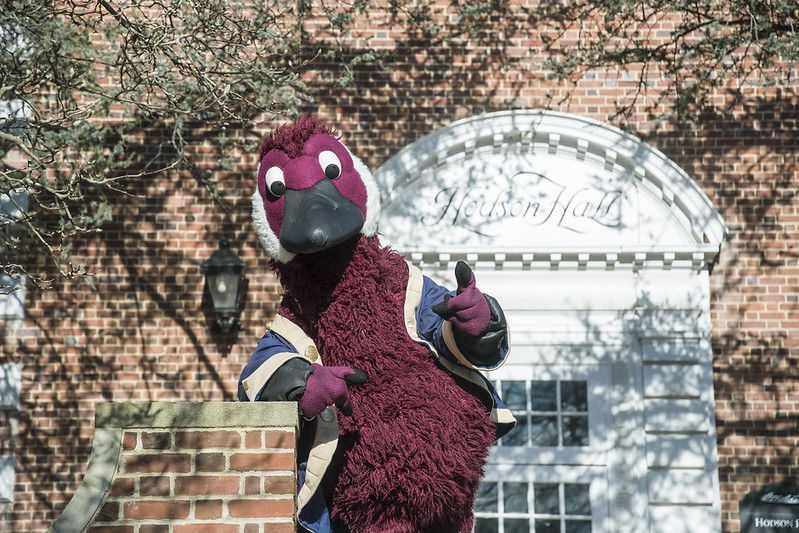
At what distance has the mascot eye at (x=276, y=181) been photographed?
3883mm

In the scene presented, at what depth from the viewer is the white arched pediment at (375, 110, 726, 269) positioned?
290 inches

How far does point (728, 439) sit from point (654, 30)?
11.0ft

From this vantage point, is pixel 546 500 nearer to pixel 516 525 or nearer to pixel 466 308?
pixel 516 525

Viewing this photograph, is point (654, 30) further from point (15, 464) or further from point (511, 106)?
point (15, 464)

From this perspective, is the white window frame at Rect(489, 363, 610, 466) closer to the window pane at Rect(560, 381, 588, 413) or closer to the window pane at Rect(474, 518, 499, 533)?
the window pane at Rect(560, 381, 588, 413)

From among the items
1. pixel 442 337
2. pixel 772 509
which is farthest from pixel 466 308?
pixel 772 509

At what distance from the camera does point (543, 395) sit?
737 cm

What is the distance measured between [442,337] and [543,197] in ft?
13.4

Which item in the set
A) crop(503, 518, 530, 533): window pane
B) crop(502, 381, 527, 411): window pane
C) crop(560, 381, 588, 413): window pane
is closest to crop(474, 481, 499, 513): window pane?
crop(503, 518, 530, 533): window pane

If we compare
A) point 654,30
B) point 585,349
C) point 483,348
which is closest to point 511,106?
point 654,30

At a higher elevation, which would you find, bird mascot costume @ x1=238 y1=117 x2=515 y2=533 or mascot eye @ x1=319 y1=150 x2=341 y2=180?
mascot eye @ x1=319 y1=150 x2=341 y2=180

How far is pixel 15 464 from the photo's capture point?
7.17 m

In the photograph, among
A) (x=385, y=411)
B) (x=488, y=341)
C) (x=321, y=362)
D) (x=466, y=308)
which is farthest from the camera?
(x=321, y=362)

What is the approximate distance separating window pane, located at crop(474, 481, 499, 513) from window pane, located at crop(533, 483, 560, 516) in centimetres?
31
